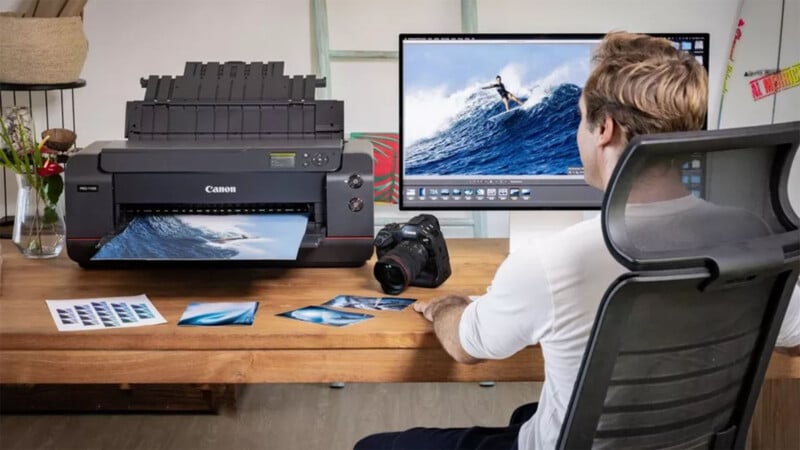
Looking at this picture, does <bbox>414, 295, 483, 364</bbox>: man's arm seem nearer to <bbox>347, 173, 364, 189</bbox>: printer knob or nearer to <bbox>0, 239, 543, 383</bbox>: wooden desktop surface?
<bbox>0, 239, 543, 383</bbox>: wooden desktop surface

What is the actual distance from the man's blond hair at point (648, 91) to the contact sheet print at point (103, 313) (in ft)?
3.02

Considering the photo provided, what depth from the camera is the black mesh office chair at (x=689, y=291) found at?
52.6 inches

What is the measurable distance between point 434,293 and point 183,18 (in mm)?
1960

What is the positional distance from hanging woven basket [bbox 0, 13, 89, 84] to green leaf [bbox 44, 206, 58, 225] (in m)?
1.05

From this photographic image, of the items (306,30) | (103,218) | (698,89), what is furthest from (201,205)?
(306,30)

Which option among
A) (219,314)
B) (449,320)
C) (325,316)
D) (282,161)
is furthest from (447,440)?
(282,161)

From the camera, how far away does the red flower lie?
240 centimetres

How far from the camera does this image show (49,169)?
2.41 metres

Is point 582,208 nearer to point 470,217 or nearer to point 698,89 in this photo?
point 698,89

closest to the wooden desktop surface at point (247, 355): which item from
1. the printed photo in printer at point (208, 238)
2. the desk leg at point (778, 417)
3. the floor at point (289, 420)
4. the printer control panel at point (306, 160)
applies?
the printed photo in printer at point (208, 238)

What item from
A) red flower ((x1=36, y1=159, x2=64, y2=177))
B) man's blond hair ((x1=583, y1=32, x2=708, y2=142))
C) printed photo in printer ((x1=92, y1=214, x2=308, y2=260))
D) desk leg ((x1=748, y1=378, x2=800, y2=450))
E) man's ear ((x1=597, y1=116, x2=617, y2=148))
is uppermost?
man's blond hair ((x1=583, y1=32, x2=708, y2=142))

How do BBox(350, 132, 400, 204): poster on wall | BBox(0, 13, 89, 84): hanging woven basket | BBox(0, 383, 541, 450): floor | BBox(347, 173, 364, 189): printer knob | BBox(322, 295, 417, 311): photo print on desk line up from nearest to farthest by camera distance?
BBox(322, 295, 417, 311): photo print on desk → BBox(347, 173, 364, 189): printer knob → BBox(0, 383, 541, 450): floor → BBox(0, 13, 89, 84): hanging woven basket → BBox(350, 132, 400, 204): poster on wall

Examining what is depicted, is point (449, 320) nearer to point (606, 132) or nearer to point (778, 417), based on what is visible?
point (606, 132)

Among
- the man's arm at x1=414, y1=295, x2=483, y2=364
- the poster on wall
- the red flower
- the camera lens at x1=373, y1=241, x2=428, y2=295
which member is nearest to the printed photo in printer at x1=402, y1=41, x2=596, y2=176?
the camera lens at x1=373, y1=241, x2=428, y2=295
